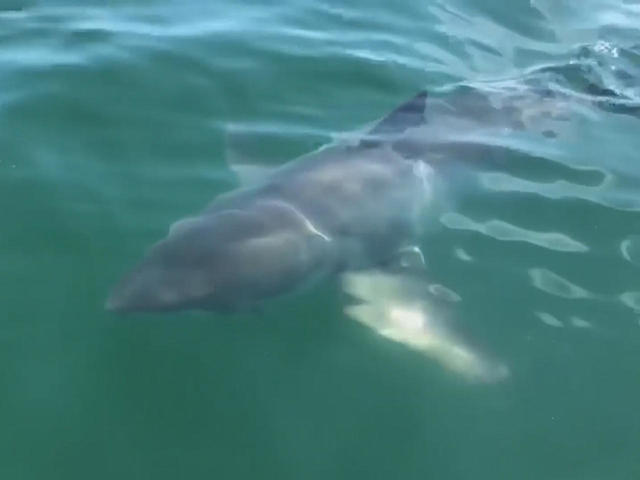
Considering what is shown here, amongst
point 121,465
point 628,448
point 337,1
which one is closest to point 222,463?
point 121,465

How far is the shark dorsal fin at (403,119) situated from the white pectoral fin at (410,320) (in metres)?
1.42

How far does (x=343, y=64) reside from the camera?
31.2ft

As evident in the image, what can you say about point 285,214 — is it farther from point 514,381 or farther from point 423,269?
point 514,381

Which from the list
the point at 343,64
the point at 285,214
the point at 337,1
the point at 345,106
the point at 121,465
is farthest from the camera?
the point at 337,1

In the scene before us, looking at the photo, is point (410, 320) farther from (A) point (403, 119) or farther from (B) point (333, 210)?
(A) point (403, 119)

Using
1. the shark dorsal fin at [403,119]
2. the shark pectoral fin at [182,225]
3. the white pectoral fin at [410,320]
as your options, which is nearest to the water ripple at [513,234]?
the white pectoral fin at [410,320]

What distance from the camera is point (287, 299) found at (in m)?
6.47

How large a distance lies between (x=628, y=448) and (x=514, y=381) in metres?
0.73

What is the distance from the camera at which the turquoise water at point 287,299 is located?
5.34m

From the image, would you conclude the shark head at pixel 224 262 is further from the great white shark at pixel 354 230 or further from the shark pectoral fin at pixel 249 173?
the shark pectoral fin at pixel 249 173

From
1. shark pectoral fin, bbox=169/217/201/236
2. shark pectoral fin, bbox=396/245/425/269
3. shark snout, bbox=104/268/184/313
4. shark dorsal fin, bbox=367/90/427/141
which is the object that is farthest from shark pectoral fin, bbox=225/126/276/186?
shark snout, bbox=104/268/184/313

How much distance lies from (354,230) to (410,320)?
0.79 m

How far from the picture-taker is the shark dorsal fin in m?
8.10

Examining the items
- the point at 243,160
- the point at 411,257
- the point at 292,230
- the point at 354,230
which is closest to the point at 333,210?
the point at 354,230
